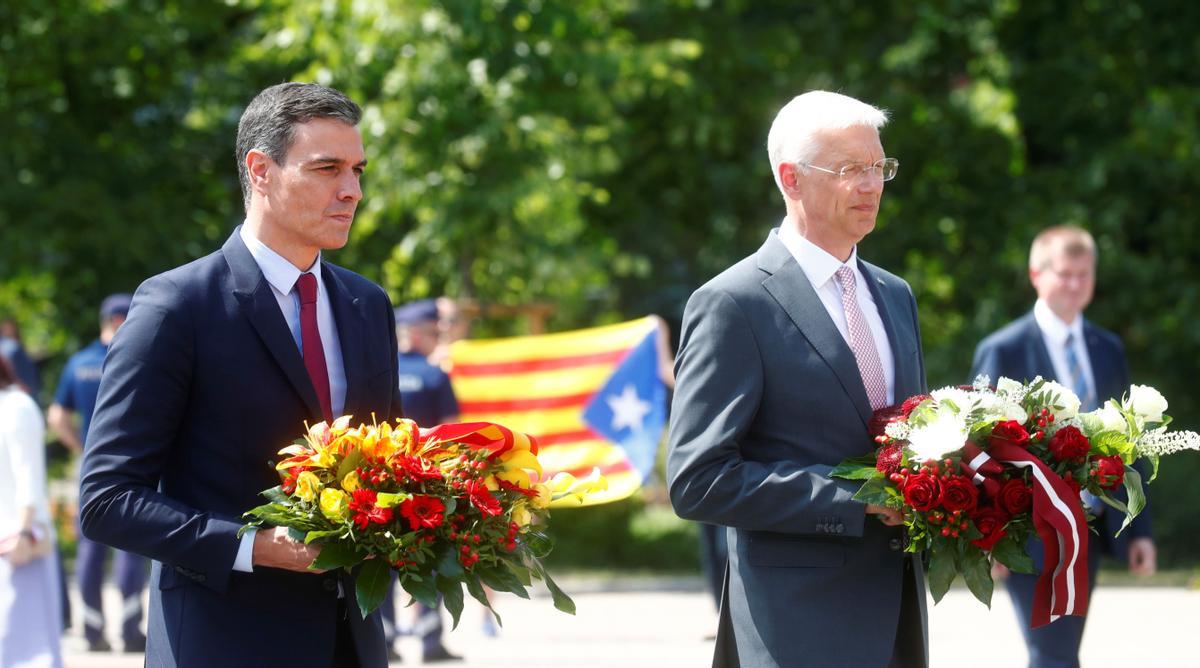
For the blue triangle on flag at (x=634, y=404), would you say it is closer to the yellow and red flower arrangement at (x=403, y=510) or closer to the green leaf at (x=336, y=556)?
the yellow and red flower arrangement at (x=403, y=510)

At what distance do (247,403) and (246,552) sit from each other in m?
0.33

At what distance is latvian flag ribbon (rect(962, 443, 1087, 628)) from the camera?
3961mm

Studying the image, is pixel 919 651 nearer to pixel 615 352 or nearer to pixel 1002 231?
pixel 615 352

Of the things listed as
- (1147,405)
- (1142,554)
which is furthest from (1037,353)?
(1147,405)

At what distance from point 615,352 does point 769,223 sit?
8.17 m

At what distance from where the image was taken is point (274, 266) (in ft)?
12.5

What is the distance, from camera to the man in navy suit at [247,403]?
3.53 metres

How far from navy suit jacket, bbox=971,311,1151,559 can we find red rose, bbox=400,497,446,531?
411 cm

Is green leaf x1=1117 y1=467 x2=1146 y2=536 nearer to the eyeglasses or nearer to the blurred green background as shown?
the eyeglasses

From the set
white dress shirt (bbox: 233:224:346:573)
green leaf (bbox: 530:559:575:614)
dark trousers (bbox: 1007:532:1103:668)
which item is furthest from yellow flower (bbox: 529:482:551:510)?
dark trousers (bbox: 1007:532:1103:668)

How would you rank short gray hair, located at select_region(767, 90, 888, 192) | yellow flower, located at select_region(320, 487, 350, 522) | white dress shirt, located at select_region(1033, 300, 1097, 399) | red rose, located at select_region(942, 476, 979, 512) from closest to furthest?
→ 1. yellow flower, located at select_region(320, 487, 350, 522)
2. red rose, located at select_region(942, 476, 979, 512)
3. short gray hair, located at select_region(767, 90, 888, 192)
4. white dress shirt, located at select_region(1033, 300, 1097, 399)

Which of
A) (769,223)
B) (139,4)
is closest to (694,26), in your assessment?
(769,223)

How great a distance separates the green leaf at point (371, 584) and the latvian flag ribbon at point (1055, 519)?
55.4 inches

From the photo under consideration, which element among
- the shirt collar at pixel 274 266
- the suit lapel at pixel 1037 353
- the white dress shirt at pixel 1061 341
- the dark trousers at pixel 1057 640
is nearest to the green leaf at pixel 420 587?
the shirt collar at pixel 274 266
